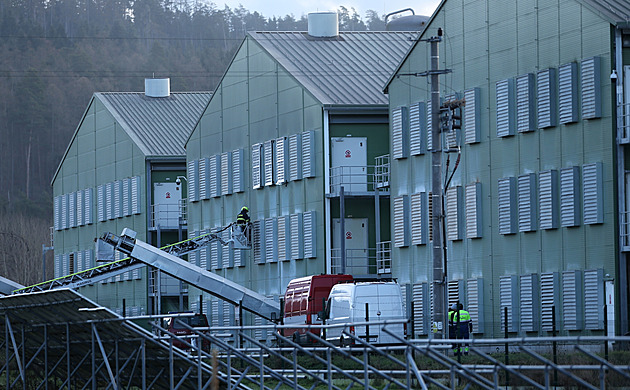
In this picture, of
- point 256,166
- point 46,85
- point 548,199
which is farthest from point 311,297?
point 46,85

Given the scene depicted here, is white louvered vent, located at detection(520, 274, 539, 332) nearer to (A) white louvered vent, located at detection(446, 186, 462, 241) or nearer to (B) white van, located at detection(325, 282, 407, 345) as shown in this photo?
(B) white van, located at detection(325, 282, 407, 345)

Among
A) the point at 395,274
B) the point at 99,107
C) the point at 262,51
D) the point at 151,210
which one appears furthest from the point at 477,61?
the point at 99,107

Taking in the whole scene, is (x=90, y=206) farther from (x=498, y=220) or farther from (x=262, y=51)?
(x=498, y=220)

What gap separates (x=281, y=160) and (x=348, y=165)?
14.3 ft

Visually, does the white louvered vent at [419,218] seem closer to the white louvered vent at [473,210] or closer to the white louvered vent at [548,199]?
the white louvered vent at [473,210]

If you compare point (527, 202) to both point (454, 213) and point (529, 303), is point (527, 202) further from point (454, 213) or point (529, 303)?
point (454, 213)

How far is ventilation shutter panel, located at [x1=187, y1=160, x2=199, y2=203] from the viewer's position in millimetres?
69375

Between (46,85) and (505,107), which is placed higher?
(46,85)

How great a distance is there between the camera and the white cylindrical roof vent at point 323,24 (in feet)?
212

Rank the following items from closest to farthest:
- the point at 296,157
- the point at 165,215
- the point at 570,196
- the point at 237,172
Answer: the point at 570,196 < the point at 296,157 < the point at 237,172 < the point at 165,215

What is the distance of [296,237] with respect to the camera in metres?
58.0

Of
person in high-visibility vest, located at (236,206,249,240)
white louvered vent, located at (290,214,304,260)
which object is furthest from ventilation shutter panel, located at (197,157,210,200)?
white louvered vent, located at (290,214,304,260)

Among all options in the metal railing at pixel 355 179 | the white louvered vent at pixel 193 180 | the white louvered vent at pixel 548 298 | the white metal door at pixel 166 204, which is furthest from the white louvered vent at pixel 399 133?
the white metal door at pixel 166 204

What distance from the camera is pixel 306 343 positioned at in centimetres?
4609
